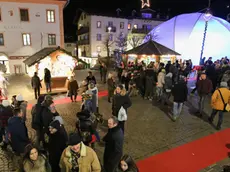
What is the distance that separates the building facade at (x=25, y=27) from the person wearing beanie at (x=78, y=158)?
2325 centimetres

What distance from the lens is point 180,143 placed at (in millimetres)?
6805

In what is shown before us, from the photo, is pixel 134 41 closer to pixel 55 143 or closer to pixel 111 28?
pixel 111 28

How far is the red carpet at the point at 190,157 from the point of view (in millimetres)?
5457

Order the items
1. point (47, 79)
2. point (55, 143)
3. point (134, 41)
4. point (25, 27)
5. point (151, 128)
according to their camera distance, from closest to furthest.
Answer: point (55, 143)
point (151, 128)
point (47, 79)
point (25, 27)
point (134, 41)

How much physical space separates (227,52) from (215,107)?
65.6ft

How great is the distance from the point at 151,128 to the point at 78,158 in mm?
5097

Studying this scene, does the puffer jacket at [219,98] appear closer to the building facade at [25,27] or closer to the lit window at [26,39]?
the building facade at [25,27]

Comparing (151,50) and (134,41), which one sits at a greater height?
(134,41)

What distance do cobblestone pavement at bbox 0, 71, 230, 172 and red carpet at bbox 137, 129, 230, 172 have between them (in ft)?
0.71

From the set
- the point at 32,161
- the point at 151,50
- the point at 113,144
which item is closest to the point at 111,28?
the point at 151,50

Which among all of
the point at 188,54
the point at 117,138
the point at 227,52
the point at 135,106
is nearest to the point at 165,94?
the point at 135,106

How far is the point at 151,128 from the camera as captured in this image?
798 centimetres

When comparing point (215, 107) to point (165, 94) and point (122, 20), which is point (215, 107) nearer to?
point (165, 94)


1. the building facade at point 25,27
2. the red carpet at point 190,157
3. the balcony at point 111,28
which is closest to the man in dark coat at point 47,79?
A: the red carpet at point 190,157
